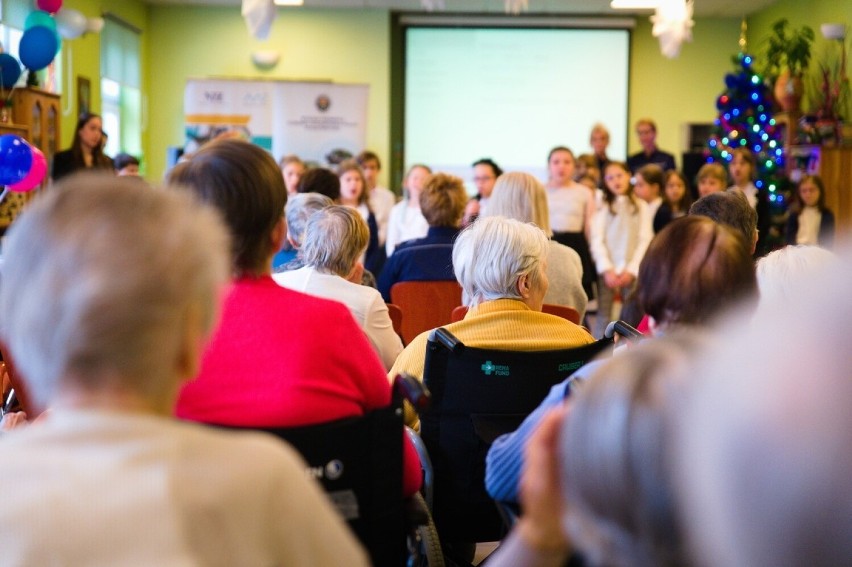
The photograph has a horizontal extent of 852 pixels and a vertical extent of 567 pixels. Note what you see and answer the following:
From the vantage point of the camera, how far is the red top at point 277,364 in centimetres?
167

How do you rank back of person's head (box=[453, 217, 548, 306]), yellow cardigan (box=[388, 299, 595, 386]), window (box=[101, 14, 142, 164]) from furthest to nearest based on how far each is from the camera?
window (box=[101, 14, 142, 164]) → back of person's head (box=[453, 217, 548, 306]) → yellow cardigan (box=[388, 299, 595, 386])

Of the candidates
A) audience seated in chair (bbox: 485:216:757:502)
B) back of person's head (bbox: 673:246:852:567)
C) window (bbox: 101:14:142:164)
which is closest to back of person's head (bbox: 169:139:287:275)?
audience seated in chair (bbox: 485:216:757:502)

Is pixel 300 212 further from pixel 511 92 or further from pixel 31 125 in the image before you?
pixel 511 92

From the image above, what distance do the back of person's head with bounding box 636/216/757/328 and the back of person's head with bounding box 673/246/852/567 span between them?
1.09 metres

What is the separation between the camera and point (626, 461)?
0.83 m

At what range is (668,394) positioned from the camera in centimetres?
83

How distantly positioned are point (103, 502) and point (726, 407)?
1.85 ft

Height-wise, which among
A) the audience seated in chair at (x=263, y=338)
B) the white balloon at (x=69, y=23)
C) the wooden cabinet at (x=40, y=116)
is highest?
the white balloon at (x=69, y=23)

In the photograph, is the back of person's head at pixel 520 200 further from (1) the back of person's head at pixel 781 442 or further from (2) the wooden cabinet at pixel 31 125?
(2) the wooden cabinet at pixel 31 125

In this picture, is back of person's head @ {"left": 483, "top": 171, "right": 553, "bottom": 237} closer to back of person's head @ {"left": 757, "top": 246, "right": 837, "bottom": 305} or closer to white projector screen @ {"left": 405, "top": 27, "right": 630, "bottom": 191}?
back of person's head @ {"left": 757, "top": 246, "right": 837, "bottom": 305}

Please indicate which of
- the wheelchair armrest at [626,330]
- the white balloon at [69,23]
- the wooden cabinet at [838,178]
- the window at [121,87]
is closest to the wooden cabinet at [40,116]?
the white balloon at [69,23]

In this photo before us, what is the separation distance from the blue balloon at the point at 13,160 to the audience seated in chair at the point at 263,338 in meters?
4.77

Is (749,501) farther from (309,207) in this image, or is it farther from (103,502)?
(309,207)

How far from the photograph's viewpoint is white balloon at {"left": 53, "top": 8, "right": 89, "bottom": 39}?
987cm
